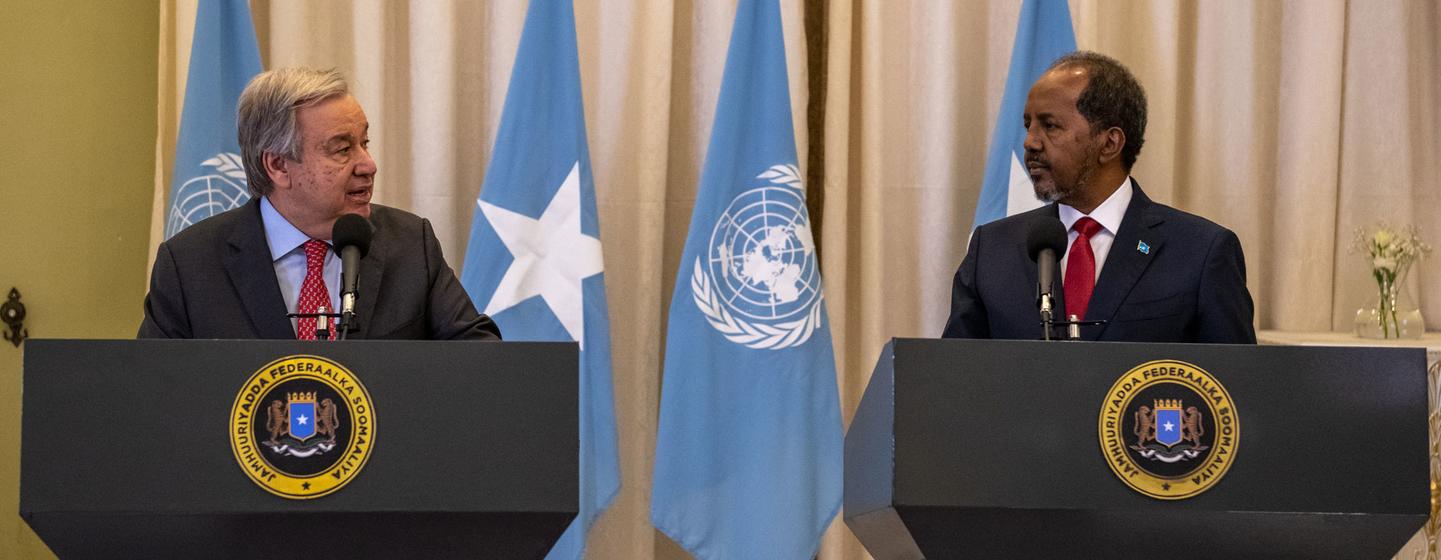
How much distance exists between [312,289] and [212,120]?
1.62 metres

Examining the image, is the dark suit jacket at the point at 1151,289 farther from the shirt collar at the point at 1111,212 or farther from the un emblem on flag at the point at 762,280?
the un emblem on flag at the point at 762,280

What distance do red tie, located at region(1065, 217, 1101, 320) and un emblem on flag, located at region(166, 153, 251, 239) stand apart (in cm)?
251

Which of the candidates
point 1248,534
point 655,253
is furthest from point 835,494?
point 1248,534

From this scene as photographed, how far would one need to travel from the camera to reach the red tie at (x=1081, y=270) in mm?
3068

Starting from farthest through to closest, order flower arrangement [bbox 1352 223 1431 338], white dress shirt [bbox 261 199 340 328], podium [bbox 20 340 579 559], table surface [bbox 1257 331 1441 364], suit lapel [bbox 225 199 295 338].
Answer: flower arrangement [bbox 1352 223 1431 338]
table surface [bbox 1257 331 1441 364]
white dress shirt [bbox 261 199 340 328]
suit lapel [bbox 225 199 295 338]
podium [bbox 20 340 579 559]

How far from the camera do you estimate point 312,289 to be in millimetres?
2889

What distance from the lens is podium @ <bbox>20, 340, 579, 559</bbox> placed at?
1.89 m

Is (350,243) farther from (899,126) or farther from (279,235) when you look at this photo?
(899,126)

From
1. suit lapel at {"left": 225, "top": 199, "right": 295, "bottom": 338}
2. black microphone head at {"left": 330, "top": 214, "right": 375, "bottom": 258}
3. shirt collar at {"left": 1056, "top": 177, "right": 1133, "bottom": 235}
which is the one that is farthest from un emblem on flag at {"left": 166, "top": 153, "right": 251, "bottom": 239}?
shirt collar at {"left": 1056, "top": 177, "right": 1133, "bottom": 235}

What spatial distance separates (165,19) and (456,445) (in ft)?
10.2

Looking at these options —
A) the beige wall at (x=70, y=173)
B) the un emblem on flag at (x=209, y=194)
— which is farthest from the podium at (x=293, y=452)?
the beige wall at (x=70, y=173)

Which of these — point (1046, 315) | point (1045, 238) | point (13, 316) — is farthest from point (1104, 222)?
point (13, 316)

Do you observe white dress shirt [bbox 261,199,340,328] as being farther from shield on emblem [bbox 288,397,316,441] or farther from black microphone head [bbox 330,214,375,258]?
shield on emblem [bbox 288,397,316,441]

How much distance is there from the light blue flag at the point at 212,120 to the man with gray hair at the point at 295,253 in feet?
4.16
